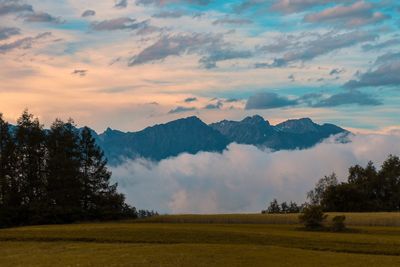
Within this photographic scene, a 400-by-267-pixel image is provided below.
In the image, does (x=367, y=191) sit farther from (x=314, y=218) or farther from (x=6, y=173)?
(x=6, y=173)

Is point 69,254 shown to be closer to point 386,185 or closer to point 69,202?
point 69,202

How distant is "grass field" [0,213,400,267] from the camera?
166ft

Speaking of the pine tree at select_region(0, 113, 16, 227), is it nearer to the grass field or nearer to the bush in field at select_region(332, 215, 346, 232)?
the grass field

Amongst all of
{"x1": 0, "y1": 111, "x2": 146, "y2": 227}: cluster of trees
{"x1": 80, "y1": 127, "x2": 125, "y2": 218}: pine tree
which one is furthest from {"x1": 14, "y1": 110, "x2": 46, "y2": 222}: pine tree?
{"x1": 80, "y1": 127, "x2": 125, "y2": 218}: pine tree

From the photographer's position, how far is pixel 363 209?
150625 mm

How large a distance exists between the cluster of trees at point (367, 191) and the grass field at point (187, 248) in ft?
209

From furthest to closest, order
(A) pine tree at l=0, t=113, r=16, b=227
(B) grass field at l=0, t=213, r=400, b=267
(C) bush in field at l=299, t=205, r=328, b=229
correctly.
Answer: (A) pine tree at l=0, t=113, r=16, b=227
(C) bush in field at l=299, t=205, r=328, b=229
(B) grass field at l=0, t=213, r=400, b=267

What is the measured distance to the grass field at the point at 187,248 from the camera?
5072 cm

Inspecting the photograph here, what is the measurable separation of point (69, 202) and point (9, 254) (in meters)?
66.0

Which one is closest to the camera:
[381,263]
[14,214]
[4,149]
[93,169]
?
[381,263]

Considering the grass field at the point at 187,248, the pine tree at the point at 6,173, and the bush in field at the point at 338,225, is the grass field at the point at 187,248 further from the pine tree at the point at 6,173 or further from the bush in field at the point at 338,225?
the pine tree at the point at 6,173

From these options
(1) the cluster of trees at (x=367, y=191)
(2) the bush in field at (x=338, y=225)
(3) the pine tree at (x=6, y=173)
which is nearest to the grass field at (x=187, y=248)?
(2) the bush in field at (x=338, y=225)

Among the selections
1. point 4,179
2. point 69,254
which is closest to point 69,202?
point 4,179

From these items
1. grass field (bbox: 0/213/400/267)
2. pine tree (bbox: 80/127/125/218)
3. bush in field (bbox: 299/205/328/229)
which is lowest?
grass field (bbox: 0/213/400/267)
